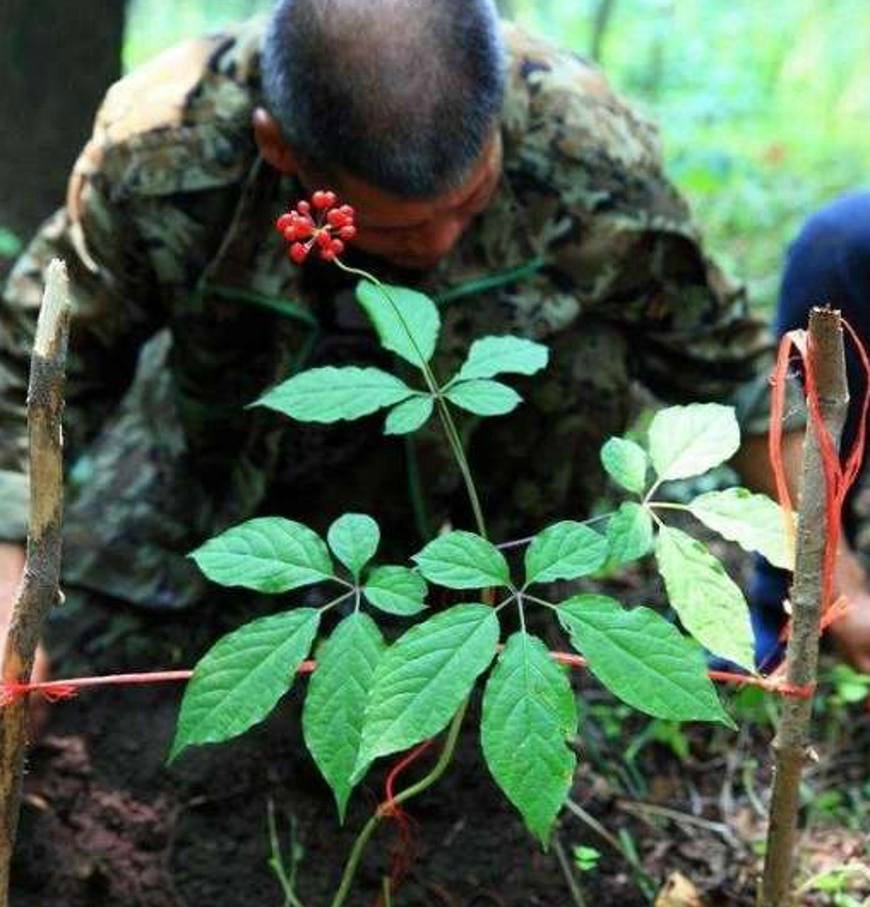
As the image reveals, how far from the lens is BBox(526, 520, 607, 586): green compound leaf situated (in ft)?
3.20

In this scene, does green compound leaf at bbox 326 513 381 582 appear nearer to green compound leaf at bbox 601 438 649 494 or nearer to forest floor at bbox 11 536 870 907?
green compound leaf at bbox 601 438 649 494

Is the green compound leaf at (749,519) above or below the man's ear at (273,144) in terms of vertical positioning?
above

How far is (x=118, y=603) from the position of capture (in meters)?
2.43

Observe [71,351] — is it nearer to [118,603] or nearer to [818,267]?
[118,603]

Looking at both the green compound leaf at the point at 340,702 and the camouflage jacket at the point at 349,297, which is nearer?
the green compound leaf at the point at 340,702

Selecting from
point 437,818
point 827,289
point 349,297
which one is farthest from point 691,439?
point 827,289

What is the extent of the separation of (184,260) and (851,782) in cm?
127

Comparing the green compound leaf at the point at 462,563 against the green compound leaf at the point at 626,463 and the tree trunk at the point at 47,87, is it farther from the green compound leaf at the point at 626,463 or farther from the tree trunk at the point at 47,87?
the tree trunk at the point at 47,87

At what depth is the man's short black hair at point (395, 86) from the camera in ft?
5.05

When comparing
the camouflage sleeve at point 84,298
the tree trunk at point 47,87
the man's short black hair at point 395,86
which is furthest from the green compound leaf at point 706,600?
the tree trunk at point 47,87

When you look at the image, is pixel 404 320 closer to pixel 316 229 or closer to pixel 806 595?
pixel 316 229

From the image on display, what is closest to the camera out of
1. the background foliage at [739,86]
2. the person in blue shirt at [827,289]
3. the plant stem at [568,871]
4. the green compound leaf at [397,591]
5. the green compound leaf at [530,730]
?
the green compound leaf at [530,730]

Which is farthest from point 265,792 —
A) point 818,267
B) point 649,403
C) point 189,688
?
point 649,403

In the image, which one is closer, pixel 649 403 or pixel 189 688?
pixel 189 688
